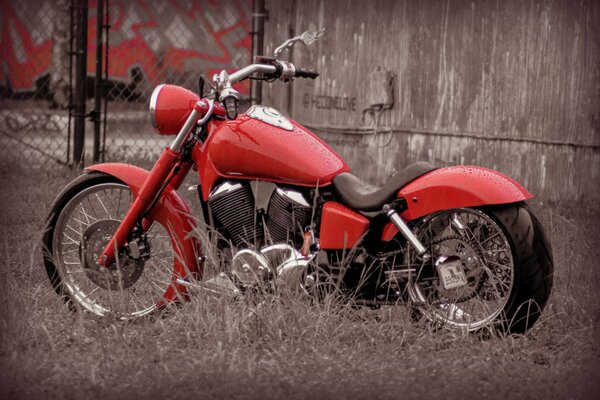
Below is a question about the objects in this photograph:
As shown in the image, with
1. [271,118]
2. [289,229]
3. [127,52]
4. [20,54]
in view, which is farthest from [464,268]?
[20,54]

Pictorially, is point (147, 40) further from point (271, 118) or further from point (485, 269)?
point (485, 269)

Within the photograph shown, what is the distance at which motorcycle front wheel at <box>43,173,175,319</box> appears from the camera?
5.09 meters

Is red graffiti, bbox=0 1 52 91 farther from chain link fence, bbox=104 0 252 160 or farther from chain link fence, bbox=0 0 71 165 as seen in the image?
chain link fence, bbox=104 0 252 160

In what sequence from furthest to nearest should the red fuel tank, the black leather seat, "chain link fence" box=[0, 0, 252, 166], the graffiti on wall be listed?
1. the graffiti on wall
2. "chain link fence" box=[0, 0, 252, 166]
3. the red fuel tank
4. the black leather seat

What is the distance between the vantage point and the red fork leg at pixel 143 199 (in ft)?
16.3

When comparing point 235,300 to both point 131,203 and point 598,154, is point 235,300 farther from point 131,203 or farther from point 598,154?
point 598,154

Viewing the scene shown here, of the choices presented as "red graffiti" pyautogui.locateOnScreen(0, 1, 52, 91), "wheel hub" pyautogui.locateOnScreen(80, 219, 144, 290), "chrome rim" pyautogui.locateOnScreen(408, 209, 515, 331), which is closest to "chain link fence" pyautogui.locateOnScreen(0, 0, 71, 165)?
"red graffiti" pyautogui.locateOnScreen(0, 1, 52, 91)

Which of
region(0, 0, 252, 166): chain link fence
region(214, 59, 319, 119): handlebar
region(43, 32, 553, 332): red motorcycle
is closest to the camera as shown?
region(43, 32, 553, 332): red motorcycle

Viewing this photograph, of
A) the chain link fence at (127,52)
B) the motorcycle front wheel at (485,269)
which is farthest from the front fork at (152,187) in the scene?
the chain link fence at (127,52)

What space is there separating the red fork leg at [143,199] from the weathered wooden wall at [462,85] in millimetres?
4643

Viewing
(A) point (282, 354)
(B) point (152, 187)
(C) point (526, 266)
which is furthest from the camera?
(B) point (152, 187)

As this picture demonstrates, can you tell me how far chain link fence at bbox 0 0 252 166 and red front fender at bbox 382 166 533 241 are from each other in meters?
10.8

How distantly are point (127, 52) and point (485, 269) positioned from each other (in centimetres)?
1360

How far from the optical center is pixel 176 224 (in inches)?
199
